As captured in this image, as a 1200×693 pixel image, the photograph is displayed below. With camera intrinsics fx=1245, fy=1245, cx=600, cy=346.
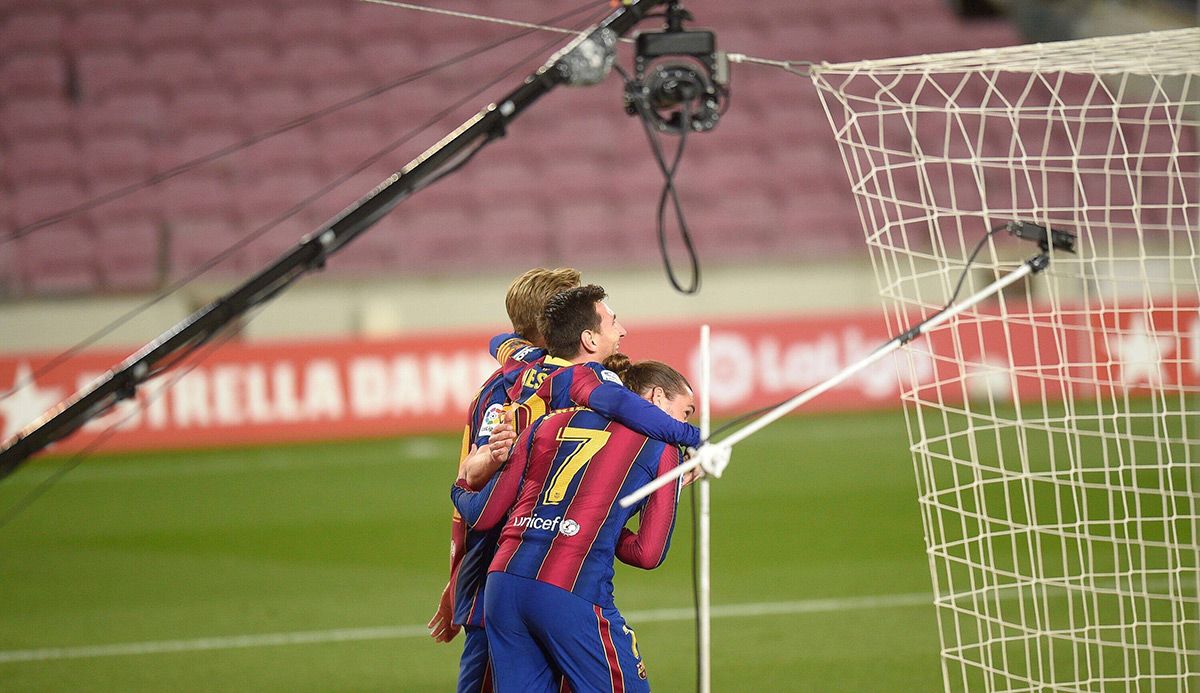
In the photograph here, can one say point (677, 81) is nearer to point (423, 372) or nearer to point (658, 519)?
point (658, 519)

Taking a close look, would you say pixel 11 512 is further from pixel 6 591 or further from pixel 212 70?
pixel 212 70

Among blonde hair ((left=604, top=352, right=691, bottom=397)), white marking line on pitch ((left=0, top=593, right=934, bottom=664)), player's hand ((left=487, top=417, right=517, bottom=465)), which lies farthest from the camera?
white marking line on pitch ((left=0, top=593, right=934, bottom=664))

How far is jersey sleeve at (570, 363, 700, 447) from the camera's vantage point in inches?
120

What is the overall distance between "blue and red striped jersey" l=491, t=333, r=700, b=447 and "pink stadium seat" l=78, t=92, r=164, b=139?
12.0 meters

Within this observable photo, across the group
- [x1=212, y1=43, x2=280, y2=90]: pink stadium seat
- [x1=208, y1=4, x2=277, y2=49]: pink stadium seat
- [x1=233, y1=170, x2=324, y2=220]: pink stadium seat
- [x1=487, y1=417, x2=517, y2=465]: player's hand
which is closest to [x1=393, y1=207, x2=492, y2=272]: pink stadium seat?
[x1=233, y1=170, x2=324, y2=220]: pink stadium seat

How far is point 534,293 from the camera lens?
11.5ft

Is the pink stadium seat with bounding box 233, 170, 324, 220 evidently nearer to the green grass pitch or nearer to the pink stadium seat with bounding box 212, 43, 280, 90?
the pink stadium seat with bounding box 212, 43, 280, 90

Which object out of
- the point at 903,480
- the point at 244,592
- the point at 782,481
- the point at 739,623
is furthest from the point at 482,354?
the point at 739,623

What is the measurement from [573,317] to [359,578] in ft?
13.4

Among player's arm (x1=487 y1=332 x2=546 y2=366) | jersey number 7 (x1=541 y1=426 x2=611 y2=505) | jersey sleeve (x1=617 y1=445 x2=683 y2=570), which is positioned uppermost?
player's arm (x1=487 y1=332 x2=546 y2=366)

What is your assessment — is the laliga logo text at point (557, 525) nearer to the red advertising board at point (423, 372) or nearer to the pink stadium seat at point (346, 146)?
the red advertising board at point (423, 372)

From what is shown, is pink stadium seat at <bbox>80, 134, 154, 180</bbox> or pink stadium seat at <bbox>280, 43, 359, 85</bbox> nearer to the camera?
pink stadium seat at <bbox>80, 134, 154, 180</bbox>

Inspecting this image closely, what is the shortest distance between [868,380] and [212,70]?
8.39 metres

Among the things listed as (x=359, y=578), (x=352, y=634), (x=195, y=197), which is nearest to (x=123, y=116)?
(x=195, y=197)
